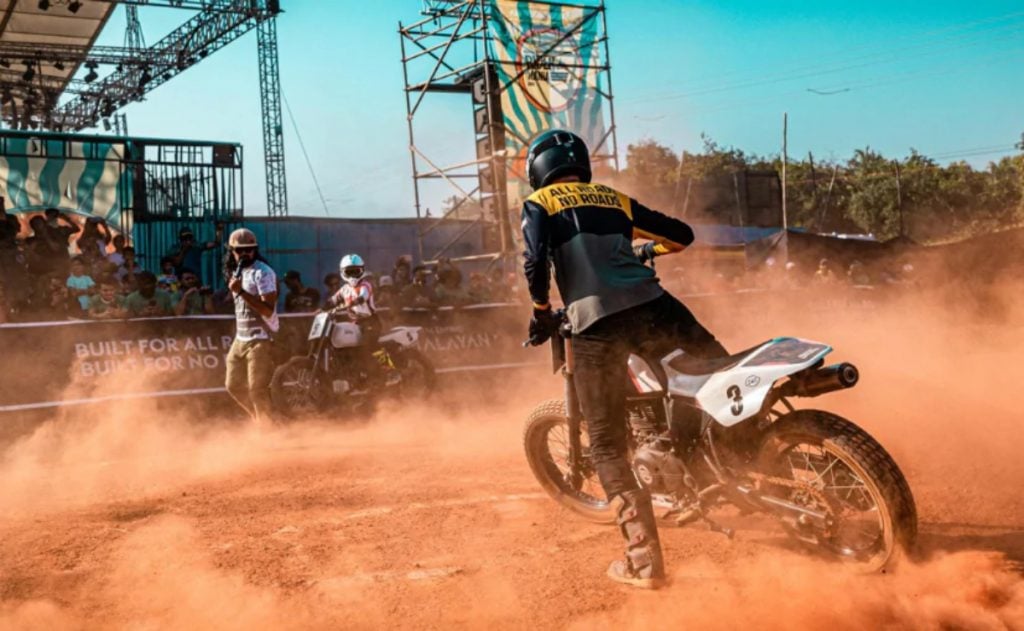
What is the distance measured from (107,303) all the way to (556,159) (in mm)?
8189

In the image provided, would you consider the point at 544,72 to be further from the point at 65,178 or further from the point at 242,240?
the point at 242,240

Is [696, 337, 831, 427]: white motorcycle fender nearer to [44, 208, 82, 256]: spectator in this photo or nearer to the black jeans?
the black jeans

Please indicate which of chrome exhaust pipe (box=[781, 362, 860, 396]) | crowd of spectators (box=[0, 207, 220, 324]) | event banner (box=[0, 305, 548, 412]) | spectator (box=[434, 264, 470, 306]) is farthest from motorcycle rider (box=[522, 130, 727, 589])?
spectator (box=[434, 264, 470, 306])

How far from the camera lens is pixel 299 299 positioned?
1291 cm

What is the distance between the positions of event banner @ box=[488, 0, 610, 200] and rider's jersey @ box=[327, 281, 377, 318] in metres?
7.65

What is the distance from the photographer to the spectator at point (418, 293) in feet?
41.7

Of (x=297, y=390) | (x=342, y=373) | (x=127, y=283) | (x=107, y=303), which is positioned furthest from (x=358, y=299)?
(x=127, y=283)

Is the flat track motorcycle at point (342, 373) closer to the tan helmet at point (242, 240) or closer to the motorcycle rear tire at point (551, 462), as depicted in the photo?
the tan helmet at point (242, 240)

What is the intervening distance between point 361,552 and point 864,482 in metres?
2.78

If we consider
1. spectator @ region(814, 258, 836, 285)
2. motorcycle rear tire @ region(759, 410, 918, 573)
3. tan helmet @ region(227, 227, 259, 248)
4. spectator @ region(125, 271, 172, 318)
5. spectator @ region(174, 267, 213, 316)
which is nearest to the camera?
motorcycle rear tire @ region(759, 410, 918, 573)

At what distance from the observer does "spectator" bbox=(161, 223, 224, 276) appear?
1389 centimetres

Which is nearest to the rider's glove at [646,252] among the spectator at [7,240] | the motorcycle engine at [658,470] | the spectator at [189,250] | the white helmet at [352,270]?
the motorcycle engine at [658,470]

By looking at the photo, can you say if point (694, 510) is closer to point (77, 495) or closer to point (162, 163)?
point (77, 495)

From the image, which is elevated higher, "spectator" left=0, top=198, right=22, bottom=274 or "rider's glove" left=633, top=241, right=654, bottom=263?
"spectator" left=0, top=198, right=22, bottom=274
